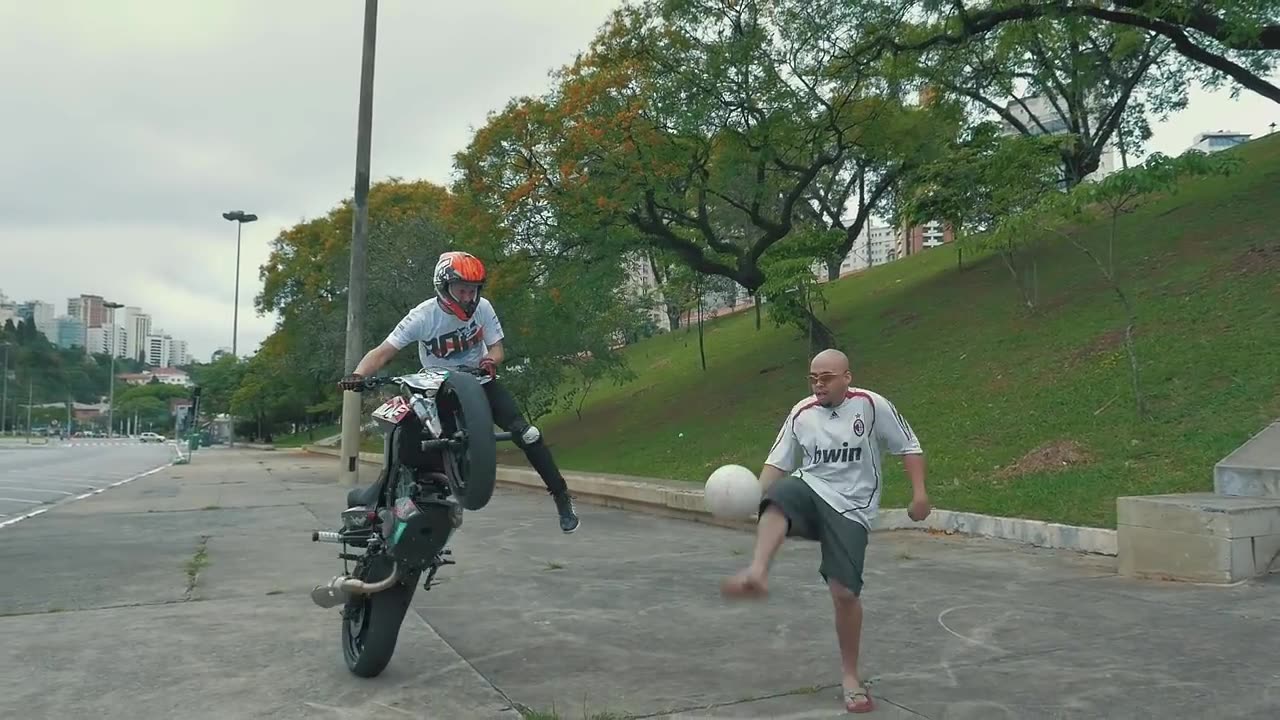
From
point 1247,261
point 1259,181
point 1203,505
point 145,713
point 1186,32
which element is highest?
point 1186,32

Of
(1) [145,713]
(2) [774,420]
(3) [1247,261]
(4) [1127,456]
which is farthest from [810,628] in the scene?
(3) [1247,261]

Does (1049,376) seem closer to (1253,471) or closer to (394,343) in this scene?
(1253,471)

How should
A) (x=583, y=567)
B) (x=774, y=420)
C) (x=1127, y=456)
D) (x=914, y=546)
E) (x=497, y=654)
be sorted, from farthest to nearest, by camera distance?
(x=774, y=420)
(x=1127, y=456)
(x=914, y=546)
(x=583, y=567)
(x=497, y=654)

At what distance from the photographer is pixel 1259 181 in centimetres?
2055

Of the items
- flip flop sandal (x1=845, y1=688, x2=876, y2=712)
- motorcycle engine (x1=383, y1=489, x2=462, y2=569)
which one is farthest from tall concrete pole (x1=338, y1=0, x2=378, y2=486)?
flip flop sandal (x1=845, y1=688, x2=876, y2=712)

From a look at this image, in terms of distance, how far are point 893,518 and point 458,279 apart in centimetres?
647

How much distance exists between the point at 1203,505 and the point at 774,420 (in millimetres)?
11584

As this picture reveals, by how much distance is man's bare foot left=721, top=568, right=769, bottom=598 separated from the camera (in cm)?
349

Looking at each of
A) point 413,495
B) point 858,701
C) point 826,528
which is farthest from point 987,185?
point 413,495

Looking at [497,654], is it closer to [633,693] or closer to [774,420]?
[633,693]

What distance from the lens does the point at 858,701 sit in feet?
12.7

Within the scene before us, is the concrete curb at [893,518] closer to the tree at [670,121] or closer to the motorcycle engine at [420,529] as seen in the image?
the motorcycle engine at [420,529]

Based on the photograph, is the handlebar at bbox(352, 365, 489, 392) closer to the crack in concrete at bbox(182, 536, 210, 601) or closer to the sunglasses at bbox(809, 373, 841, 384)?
the sunglasses at bbox(809, 373, 841, 384)

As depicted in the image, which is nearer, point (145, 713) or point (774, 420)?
point (145, 713)
